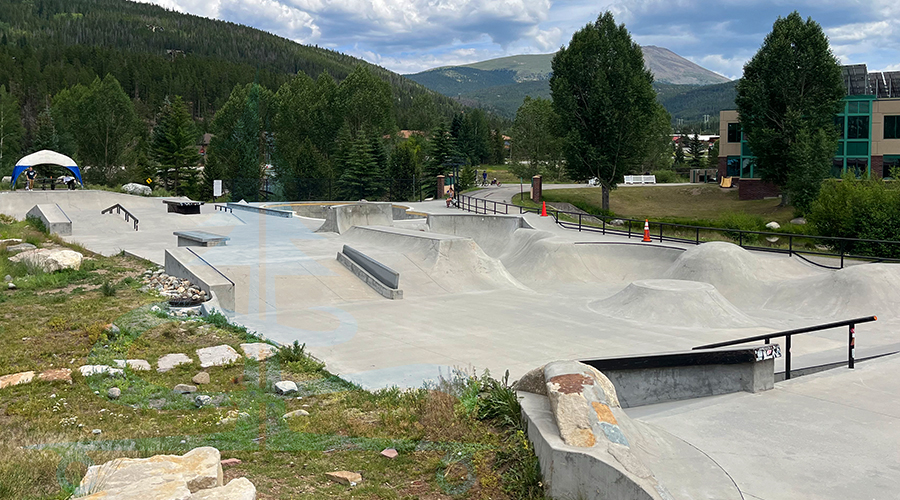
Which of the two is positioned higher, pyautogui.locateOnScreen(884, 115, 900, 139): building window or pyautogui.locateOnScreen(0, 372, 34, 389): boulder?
pyautogui.locateOnScreen(884, 115, 900, 139): building window

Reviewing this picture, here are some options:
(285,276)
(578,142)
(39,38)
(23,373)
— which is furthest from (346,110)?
(39,38)

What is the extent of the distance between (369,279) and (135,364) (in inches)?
378

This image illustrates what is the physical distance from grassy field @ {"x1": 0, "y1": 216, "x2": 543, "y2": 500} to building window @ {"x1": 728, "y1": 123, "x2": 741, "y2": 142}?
53.3 meters

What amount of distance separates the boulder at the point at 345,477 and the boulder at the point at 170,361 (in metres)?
4.96

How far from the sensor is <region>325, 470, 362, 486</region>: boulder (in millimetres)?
5730

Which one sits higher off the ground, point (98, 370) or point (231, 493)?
point (231, 493)

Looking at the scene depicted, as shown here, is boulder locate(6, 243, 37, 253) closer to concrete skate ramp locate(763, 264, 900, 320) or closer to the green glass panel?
concrete skate ramp locate(763, 264, 900, 320)

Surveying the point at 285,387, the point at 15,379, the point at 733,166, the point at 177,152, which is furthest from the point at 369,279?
the point at 177,152

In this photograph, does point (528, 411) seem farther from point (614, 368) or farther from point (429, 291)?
point (429, 291)

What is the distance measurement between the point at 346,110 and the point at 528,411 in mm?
62812

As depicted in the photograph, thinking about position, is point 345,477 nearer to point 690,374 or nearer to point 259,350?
point 690,374

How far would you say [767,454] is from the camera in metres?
6.09

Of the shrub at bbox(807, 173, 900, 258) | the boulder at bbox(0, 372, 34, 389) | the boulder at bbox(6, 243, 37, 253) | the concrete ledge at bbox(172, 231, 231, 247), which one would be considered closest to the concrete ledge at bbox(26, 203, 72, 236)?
the boulder at bbox(6, 243, 37, 253)

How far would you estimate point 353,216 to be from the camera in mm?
29625
